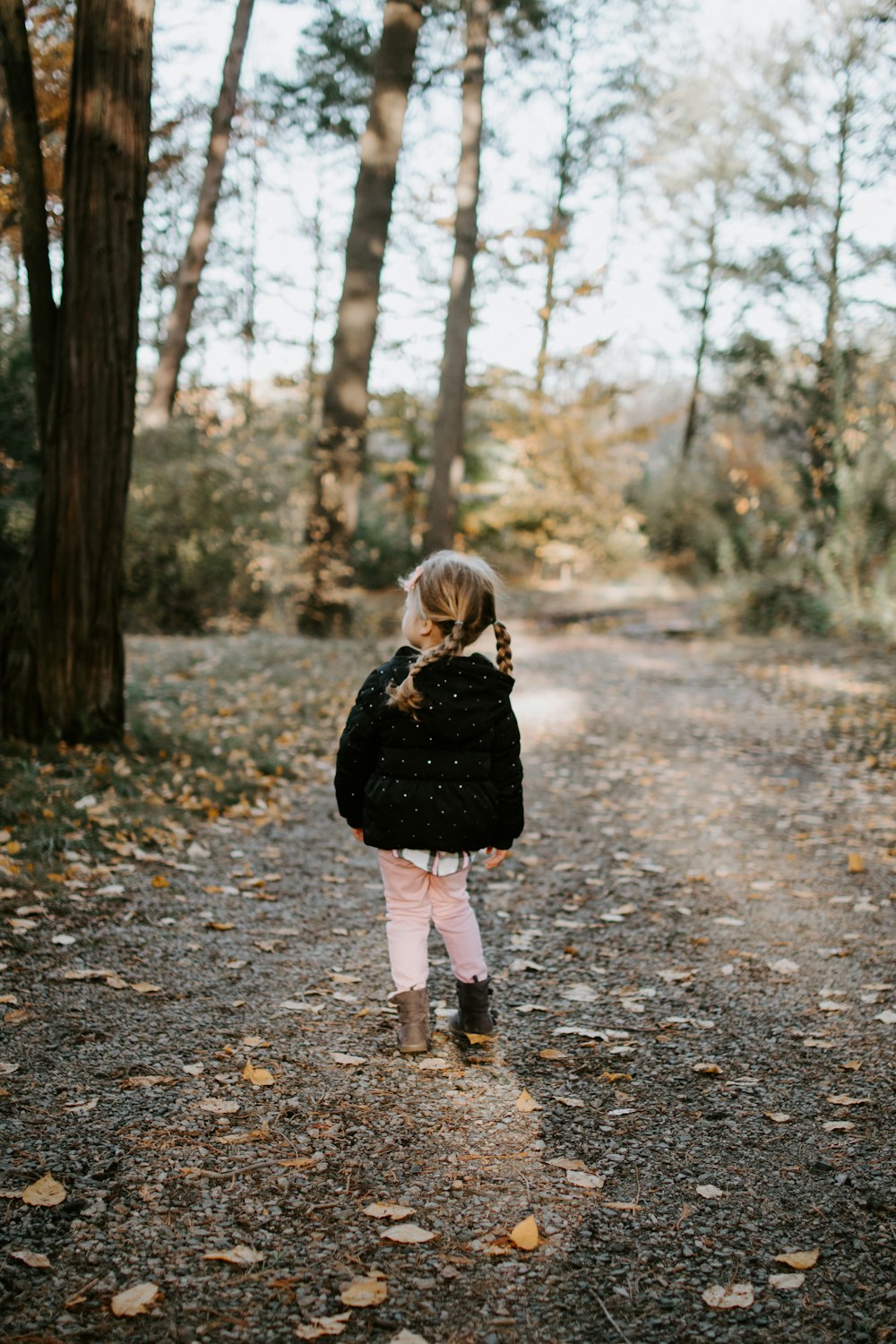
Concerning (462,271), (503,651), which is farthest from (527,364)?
(503,651)

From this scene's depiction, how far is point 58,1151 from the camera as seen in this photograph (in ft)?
8.20

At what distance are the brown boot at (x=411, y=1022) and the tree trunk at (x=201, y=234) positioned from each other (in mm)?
10982

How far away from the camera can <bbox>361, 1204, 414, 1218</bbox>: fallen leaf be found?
2.32m

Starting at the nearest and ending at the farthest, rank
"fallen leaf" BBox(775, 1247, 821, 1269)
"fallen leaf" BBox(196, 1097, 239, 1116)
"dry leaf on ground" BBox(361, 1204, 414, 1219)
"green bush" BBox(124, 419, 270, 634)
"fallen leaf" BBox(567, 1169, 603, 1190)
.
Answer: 1. "fallen leaf" BBox(775, 1247, 821, 1269)
2. "dry leaf on ground" BBox(361, 1204, 414, 1219)
3. "fallen leaf" BBox(567, 1169, 603, 1190)
4. "fallen leaf" BBox(196, 1097, 239, 1116)
5. "green bush" BBox(124, 419, 270, 634)

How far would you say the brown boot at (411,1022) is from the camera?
10.4ft

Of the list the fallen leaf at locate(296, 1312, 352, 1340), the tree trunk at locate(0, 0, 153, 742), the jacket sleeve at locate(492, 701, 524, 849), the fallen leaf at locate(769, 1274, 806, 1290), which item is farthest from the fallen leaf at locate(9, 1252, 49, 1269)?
the tree trunk at locate(0, 0, 153, 742)

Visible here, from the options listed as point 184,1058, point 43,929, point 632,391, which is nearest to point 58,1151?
point 184,1058

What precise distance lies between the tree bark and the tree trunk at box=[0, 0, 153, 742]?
130 mm

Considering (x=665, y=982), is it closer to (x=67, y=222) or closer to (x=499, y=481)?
(x=67, y=222)

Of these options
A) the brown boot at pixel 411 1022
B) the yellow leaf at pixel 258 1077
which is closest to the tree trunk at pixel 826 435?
the brown boot at pixel 411 1022

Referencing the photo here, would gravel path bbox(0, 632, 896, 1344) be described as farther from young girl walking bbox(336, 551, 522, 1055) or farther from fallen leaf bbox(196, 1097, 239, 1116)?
young girl walking bbox(336, 551, 522, 1055)

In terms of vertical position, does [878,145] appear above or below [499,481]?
above

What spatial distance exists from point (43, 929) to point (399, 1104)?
5.84 feet

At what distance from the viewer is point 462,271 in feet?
44.1
